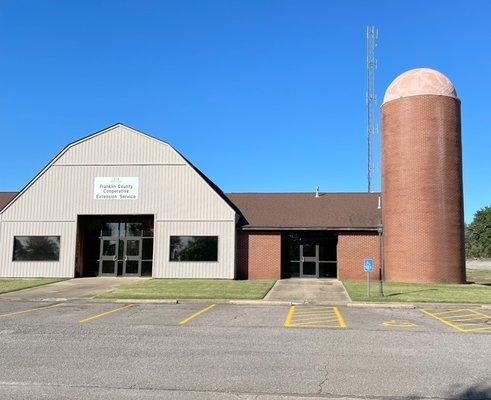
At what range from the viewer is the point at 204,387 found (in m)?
6.36

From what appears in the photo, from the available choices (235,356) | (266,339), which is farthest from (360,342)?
(235,356)

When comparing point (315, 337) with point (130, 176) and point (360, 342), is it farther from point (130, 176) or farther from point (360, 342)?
point (130, 176)

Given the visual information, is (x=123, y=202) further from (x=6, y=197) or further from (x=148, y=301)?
(x=148, y=301)

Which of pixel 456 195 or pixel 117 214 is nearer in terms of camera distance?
pixel 456 195

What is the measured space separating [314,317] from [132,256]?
1613 centimetres

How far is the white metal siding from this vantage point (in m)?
26.4

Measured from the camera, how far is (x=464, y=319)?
13.1 metres

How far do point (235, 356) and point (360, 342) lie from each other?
2681 millimetres

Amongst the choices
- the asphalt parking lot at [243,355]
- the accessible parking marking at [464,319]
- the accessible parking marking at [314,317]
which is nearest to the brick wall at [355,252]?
the accessible parking marking at [464,319]

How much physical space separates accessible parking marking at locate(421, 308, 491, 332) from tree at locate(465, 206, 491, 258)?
86.6 meters

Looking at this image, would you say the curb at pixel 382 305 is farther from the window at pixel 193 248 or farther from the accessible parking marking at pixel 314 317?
the window at pixel 193 248

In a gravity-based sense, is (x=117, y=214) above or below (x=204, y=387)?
above

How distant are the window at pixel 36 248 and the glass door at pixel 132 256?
351 centimetres

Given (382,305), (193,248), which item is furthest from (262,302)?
(193,248)
